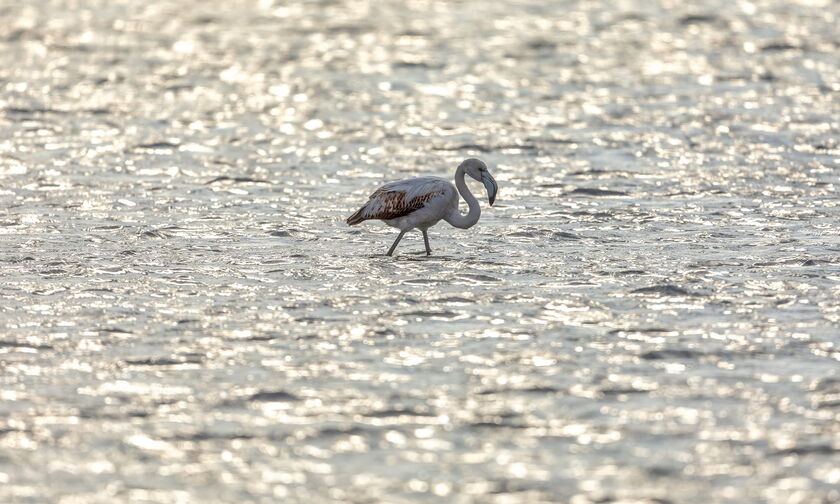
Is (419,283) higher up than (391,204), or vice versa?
(391,204)

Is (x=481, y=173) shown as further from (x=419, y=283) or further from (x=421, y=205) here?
(x=419, y=283)

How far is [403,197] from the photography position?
15.2 metres

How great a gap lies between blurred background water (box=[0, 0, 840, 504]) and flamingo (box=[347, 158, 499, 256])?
376 millimetres

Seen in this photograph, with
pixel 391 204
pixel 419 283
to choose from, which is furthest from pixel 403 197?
pixel 419 283

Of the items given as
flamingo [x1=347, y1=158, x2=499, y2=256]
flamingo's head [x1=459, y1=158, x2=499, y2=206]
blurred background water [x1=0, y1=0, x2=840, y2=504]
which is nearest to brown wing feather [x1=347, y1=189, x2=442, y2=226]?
flamingo [x1=347, y1=158, x2=499, y2=256]

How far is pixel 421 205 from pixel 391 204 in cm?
32

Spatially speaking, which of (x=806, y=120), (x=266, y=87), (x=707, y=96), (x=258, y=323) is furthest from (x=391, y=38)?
(x=258, y=323)

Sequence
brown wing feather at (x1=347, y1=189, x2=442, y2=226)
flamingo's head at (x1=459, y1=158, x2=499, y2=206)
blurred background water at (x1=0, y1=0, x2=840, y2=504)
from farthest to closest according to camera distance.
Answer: flamingo's head at (x1=459, y1=158, x2=499, y2=206) → brown wing feather at (x1=347, y1=189, x2=442, y2=226) → blurred background water at (x1=0, y1=0, x2=840, y2=504)

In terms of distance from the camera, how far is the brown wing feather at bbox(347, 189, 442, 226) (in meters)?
15.2

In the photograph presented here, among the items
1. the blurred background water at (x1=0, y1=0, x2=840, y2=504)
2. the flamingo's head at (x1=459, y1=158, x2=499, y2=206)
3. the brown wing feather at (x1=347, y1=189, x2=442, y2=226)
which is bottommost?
the blurred background water at (x1=0, y1=0, x2=840, y2=504)

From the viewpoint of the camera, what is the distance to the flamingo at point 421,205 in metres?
15.2

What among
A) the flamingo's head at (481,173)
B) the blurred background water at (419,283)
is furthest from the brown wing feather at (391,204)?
the flamingo's head at (481,173)

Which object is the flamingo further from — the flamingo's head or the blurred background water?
the blurred background water

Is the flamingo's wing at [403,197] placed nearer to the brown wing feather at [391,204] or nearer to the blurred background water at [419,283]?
the brown wing feather at [391,204]
